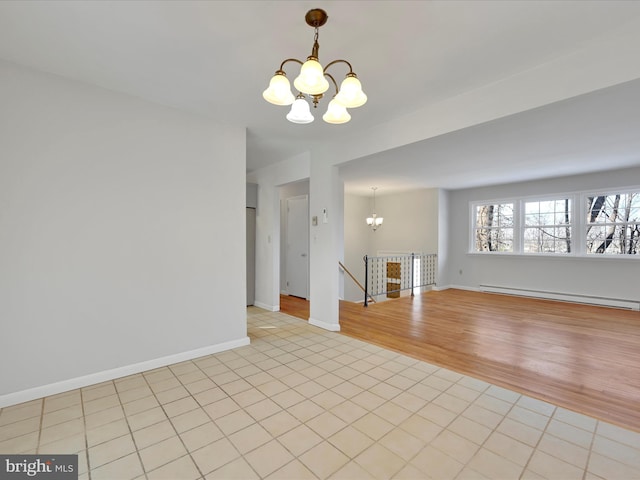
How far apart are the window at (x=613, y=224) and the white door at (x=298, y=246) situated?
5.68 m

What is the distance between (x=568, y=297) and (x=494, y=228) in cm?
202

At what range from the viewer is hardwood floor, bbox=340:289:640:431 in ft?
8.18

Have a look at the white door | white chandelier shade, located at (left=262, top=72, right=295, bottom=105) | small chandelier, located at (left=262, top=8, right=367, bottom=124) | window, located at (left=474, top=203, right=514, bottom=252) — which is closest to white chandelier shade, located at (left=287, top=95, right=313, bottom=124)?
small chandelier, located at (left=262, top=8, right=367, bottom=124)

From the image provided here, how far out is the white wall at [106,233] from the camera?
2.29 meters

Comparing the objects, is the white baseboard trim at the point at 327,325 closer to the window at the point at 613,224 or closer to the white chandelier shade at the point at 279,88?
the white chandelier shade at the point at 279,88

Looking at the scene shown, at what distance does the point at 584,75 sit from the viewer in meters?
2.05

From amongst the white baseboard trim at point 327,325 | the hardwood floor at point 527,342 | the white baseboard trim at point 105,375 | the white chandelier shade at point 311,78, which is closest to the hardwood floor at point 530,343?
the hardwood floor at point 527,342

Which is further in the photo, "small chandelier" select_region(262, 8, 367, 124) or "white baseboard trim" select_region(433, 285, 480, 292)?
"white baseboard trim" select_region(433, 285, 480, 292)

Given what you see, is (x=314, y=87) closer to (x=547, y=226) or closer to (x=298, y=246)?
(x=298, y=246)

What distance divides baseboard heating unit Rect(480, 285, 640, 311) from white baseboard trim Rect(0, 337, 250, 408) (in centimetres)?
619

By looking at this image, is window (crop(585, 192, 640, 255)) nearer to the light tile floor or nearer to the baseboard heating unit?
the baseboard heating unit

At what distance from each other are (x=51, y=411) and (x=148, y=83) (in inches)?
107

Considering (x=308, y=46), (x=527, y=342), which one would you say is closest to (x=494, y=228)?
(x=527, y=342)

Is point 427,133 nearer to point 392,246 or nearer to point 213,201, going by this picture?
point 213,201
